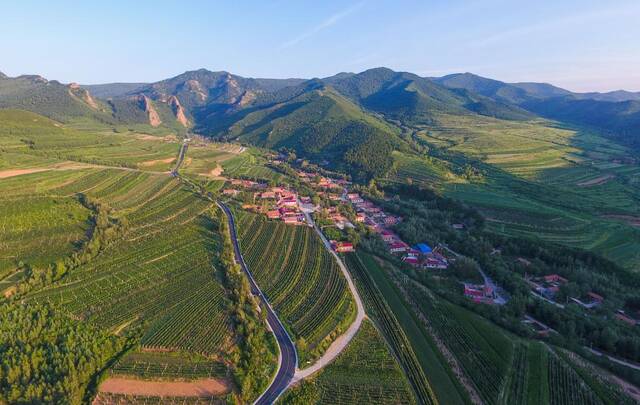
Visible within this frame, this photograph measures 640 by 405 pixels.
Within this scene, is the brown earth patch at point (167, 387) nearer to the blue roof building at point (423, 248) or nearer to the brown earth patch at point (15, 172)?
the blue roof building at point (423, 248)

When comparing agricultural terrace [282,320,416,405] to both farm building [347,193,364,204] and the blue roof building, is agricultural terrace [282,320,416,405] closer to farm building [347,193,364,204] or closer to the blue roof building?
the blue roof building

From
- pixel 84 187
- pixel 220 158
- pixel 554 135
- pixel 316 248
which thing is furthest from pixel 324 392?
pixel 554 135

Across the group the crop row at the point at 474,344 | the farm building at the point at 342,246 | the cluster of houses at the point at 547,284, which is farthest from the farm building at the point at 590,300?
the farm building at the point at 342,246

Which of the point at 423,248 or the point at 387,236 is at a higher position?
the point at 387,236

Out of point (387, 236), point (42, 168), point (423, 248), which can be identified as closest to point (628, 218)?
point (423, 248)

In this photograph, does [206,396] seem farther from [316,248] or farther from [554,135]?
[554,135]

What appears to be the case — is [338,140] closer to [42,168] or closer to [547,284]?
[42,168]

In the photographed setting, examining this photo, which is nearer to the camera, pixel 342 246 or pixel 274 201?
pixel 342 246

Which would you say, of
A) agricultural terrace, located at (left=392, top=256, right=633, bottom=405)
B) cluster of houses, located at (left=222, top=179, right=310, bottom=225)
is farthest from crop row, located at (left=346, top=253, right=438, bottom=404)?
cluster of houses, located at (left=222, top=179, right=310, bottom=225)
